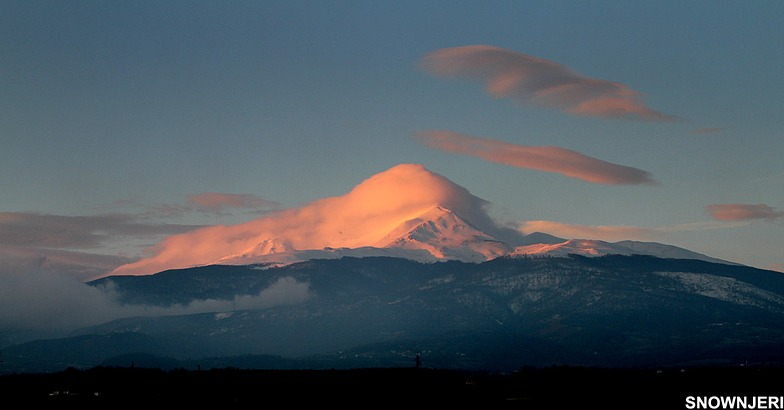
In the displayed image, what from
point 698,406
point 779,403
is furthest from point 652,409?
point 779,403

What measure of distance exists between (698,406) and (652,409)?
358 inches

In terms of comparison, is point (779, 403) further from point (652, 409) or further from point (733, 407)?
point (652, 409)

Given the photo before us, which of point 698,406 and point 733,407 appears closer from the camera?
point 733,407

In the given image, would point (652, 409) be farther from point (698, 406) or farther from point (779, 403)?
point (779, 403)

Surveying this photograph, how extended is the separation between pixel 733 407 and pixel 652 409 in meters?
19.3

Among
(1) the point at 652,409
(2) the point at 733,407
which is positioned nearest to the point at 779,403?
(2) the point at 733,407

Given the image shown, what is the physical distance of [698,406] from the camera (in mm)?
199500

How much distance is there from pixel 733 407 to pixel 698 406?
1671cm

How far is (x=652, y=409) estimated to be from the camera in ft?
653

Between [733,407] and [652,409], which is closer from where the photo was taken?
[733,407]

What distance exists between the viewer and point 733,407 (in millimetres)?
183125

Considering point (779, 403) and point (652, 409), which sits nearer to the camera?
point (779, 403)
